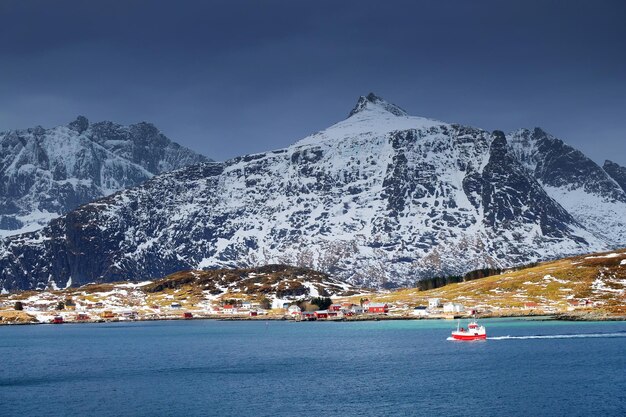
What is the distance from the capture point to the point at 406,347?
174 meters

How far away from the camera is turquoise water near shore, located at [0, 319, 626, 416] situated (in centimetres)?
10094

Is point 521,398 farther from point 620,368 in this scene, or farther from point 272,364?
point 272,364

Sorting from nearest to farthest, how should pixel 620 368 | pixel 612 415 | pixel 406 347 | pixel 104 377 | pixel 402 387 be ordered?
1. pixel 612 415
2. pixel 402 387
3. pixel 620 368
4. pixel 104 377
5. pixel 406 347

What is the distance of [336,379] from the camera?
415 feet

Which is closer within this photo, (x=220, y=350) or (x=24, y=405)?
(x=24, y=405)

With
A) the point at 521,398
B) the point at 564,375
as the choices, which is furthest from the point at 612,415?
the point at 564,375

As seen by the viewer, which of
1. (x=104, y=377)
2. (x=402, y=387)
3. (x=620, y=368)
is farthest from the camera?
(x=104, y=377)

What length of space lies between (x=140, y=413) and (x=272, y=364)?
52.4 meters

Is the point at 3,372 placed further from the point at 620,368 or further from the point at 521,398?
the point at 620,368

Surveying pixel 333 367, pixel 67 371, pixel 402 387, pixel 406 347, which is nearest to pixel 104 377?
pixel 67 371

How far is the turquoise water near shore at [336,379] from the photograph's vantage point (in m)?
101

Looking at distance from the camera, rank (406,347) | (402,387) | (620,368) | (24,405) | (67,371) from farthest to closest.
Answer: (406,347), (67,371), (620,368), (402,387), (24,405)

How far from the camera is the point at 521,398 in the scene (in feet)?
341

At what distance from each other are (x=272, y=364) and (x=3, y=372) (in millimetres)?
47164
